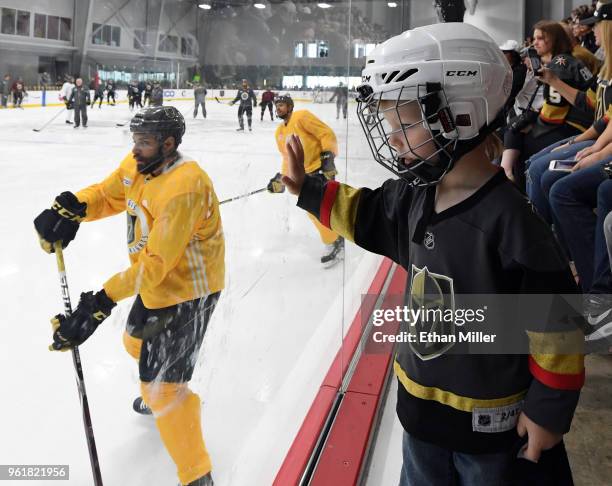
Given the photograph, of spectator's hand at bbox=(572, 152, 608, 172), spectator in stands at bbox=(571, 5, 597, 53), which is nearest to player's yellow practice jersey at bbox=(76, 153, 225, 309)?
spectator's hand at bbox=(572, 152, 608, 172)

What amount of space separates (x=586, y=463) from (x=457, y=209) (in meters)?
0.75

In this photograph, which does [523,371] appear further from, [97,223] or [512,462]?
[97,223]

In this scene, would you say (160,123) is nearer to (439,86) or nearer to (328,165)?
(439,86)

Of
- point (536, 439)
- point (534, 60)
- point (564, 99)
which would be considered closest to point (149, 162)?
point (536, 439)

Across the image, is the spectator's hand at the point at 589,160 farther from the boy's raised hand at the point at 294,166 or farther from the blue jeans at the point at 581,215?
the boy's raised hand at the point at 294,166

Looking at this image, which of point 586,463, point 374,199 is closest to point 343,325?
point 586,463

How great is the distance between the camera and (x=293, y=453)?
1151 mm

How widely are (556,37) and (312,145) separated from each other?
53.3 inches

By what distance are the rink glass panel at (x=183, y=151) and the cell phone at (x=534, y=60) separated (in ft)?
3.31

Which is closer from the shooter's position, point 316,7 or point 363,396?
point 316,7

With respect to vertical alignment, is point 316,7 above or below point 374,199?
above

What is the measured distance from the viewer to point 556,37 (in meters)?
2.11

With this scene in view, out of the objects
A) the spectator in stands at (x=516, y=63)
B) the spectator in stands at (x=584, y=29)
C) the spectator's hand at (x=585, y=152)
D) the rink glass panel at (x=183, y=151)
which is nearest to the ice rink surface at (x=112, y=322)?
the rink glass panel at (x=183, y=151)

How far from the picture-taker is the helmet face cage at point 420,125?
2.24 ft
